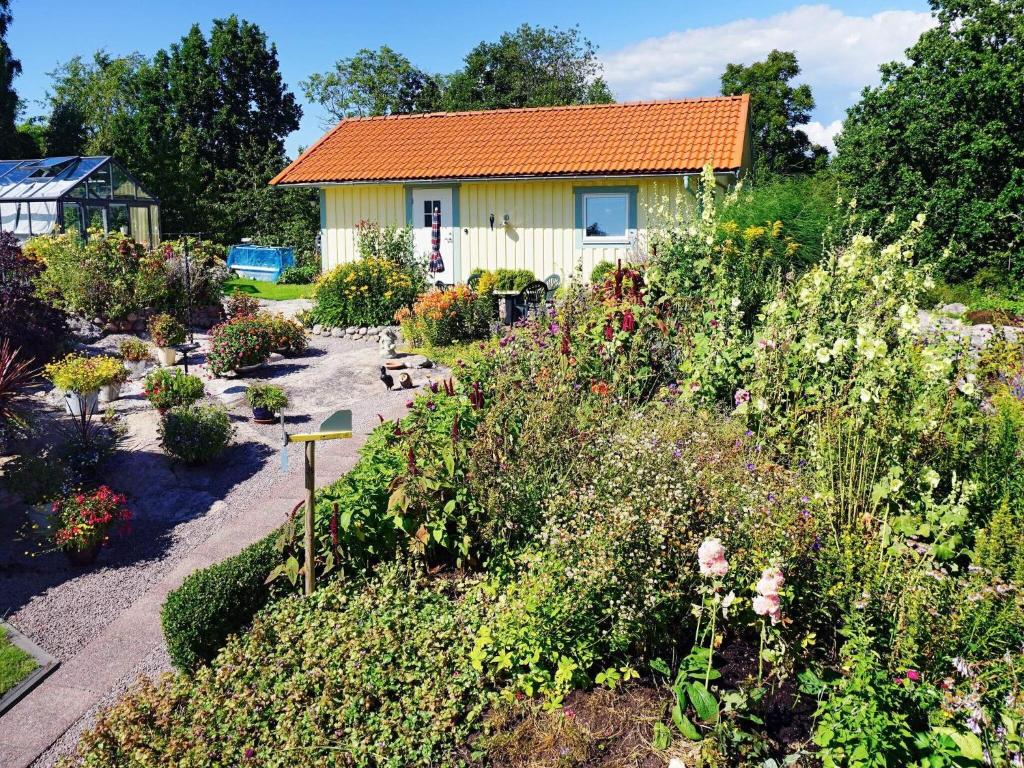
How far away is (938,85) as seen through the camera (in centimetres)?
1702

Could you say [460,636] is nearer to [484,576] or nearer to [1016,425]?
[484,576]

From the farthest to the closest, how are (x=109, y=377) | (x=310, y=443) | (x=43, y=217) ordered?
(x=43, y=217) < (x=109, y=377) < (x=310, y=443)

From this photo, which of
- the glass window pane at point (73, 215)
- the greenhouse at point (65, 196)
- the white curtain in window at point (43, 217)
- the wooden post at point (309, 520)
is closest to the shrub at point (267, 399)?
the wooden post at point (309, 520)

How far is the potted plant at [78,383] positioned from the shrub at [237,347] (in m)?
2.11

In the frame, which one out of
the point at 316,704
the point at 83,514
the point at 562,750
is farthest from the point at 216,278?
the point at 562,750

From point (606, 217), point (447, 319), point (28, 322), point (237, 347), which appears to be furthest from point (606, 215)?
point (28, 322)

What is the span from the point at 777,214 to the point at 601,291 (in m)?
4.91

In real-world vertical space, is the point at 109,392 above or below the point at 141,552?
above

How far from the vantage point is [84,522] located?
678 centimetres

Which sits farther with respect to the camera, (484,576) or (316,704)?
(484,576)

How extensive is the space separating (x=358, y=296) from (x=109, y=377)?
6.02 m

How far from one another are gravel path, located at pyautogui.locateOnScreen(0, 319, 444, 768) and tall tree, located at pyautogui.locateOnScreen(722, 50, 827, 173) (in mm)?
28831

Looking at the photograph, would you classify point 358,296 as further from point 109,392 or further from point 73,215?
point 73,215

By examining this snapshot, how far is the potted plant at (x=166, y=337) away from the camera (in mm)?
12586
